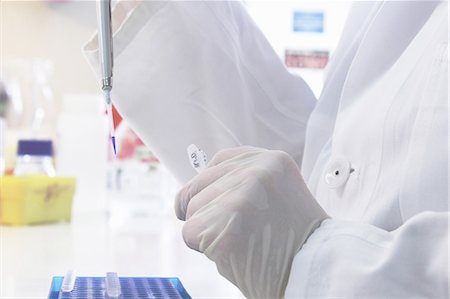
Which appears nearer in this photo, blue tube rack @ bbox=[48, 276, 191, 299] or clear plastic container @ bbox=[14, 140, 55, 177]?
blue tube rack @ bbox=[48, 276, 191, 299]

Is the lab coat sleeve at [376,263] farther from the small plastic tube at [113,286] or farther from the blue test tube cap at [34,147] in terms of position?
the blue test tube cap at [34,147]

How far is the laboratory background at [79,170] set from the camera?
0.90 meters

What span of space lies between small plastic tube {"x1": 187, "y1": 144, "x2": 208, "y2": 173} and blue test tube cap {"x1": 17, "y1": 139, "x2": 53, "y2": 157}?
0.59m

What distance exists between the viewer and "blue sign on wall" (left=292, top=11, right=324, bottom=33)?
10.1ft

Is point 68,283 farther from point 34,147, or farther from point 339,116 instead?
point 34,147

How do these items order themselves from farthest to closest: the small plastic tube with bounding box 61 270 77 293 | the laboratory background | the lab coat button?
the laboratory background
the lab coat button
the small plastic tube with bounding box 61 270 77 293

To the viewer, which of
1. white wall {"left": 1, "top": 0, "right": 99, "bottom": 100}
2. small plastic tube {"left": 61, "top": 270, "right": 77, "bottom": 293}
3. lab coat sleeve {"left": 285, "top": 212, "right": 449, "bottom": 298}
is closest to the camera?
lab coat sleeve {"left": 285, "top": 212, "right": 449, "bottom": 298}

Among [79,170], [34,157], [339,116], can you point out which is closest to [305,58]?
[79,170]

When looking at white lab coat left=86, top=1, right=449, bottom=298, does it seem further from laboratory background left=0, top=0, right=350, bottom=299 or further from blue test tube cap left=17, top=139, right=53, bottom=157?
blue test tube cap left=17, top=139, right=53, bottom=157

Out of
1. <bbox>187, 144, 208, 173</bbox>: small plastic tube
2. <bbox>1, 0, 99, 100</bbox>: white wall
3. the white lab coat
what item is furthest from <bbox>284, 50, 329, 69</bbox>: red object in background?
<bbox>187, 144, 208, 173</bbox>: small plastic tube

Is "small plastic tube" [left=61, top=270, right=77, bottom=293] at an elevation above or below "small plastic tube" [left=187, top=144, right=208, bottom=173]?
below

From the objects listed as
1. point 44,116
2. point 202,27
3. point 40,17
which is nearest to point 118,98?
point 202,27

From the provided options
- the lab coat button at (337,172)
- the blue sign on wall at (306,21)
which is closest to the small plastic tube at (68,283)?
the lab coat button at (337,172)

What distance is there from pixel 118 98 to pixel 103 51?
323mm
